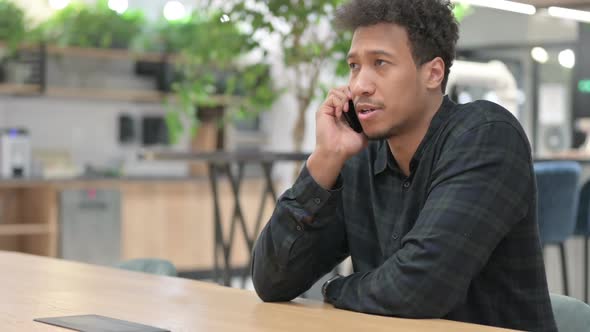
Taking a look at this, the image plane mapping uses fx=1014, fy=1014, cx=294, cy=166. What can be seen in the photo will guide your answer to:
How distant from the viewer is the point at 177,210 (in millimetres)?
7750

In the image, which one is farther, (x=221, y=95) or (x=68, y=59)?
(x=221, y=95)

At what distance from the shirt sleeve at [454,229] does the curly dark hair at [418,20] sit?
195 mm

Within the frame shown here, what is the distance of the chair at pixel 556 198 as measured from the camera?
13.8ft

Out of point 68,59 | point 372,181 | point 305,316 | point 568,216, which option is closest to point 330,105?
point 372,181

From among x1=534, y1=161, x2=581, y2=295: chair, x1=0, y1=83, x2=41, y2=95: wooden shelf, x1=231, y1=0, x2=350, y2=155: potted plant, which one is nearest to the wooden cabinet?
x1=0, y1=83, x2=41, y2=95: wooden shelf

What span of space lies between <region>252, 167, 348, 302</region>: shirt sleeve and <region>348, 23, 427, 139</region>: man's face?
0.14 metres

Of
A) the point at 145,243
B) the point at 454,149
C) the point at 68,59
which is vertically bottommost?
the point at 145,243

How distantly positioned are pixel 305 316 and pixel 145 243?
20.4ft

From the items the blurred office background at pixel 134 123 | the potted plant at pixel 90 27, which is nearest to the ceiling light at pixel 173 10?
the blurred office background at pixel 134 123

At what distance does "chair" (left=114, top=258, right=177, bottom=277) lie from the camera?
2157 mm

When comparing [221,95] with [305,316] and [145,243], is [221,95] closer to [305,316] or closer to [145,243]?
[145,243]

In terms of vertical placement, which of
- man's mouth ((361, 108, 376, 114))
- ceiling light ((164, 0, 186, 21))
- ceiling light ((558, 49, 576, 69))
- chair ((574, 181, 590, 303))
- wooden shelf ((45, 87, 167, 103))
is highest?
ceiling light ((164, 0, 186, 21))

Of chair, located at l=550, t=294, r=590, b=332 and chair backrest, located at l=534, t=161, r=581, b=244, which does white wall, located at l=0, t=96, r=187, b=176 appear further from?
chair, located at l=550, t=294, r=590, b=332

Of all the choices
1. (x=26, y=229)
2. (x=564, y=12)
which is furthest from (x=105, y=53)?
(x=564, y=12)
